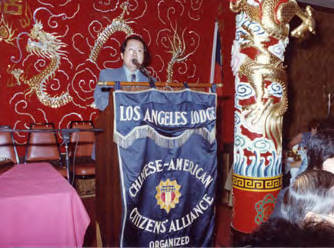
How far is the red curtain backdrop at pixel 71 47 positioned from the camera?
4.48 metres

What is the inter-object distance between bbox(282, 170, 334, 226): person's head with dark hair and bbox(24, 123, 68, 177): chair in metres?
3.70

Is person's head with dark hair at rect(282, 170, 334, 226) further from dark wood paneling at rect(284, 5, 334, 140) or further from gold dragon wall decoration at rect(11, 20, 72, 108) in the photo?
dark wood paneling at rect(284, 5, 334, 140)

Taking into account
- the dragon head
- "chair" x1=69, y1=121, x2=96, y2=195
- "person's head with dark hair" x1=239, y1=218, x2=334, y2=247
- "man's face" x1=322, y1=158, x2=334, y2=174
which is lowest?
"chair" x1=69, y1=121, x2=96, y2=195

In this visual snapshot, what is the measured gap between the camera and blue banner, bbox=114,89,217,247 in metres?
2.32

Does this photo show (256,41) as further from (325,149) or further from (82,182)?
(82,182)

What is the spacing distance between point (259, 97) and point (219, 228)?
185 cm

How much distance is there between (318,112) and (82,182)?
483 centimetres

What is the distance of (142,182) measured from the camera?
2369mm

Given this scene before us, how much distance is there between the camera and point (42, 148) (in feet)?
14.7

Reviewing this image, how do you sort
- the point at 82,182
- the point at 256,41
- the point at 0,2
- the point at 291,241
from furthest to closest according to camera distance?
the point at 82,182, the point at 0,2, the point at 256,41, the point at 291,241

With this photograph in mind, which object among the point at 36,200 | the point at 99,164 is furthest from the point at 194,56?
the point at 36,200

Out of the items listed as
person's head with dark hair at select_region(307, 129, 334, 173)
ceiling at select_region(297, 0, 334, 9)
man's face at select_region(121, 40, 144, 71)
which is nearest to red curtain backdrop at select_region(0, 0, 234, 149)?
man's face at select_region(121, 40, 144, 71)

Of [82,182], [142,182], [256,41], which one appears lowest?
[82,182]

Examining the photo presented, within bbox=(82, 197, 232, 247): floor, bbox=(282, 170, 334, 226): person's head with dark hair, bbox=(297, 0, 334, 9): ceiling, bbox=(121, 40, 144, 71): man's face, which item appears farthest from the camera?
bbox=(297, 0, 334, 9): ceiling
